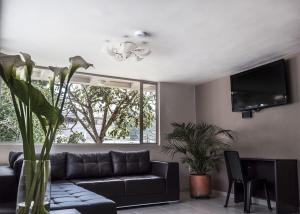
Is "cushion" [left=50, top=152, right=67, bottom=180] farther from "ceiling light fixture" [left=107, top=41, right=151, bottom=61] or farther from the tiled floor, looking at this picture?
"ceiling light fixture" [left=107, top=41, right=151, bottom=61]

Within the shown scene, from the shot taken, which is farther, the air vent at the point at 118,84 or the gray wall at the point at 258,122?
the air vent at the point at 118,84

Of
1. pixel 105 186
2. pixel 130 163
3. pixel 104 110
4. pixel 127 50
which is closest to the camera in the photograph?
pixel 127 50

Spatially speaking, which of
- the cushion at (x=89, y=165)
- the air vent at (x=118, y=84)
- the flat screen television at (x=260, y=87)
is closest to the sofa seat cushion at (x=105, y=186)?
the cushion at (x=89, y=165)

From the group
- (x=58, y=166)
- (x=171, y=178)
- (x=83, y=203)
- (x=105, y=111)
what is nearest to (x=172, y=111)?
(x=105, y=111)

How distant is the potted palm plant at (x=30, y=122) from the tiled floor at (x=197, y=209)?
3.05 m

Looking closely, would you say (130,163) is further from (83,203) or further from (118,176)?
(83,203)

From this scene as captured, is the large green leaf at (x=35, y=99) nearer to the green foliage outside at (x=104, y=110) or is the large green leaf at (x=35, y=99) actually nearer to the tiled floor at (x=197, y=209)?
the tiled floor at (x=197, y=209)

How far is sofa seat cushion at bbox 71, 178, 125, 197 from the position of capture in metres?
3.97

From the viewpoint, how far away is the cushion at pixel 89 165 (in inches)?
173

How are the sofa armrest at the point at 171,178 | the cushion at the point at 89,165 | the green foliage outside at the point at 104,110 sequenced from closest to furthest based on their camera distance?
the cushion at the point at 89,165 → the sofa armrest at the point at 171,178 → the green foliage outside at the point at 104,110

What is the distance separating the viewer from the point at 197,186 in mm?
4961

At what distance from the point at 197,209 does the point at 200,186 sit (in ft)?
2.66

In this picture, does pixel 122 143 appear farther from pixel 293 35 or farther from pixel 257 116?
pixel 293 35

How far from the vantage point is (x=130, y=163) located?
4.86m
